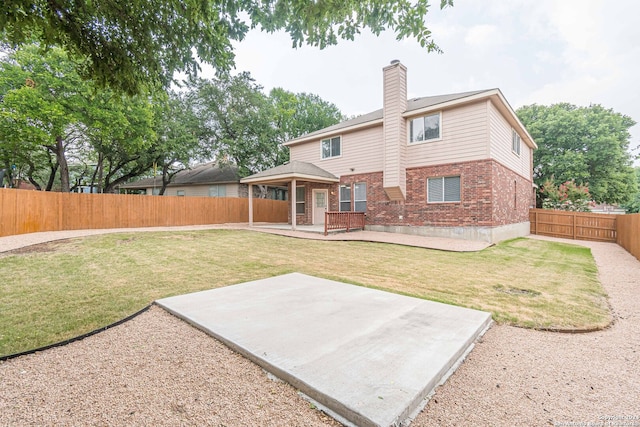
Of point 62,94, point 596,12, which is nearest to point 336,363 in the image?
point 596,12

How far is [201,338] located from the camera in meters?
2.77

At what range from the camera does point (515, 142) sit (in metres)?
14.1

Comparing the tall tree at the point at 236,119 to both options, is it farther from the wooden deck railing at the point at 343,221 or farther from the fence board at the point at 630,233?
the fence board at the point at 630,233

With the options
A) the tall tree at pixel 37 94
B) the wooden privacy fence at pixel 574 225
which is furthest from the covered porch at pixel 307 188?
the wooden privacy fence at pixel 574 225

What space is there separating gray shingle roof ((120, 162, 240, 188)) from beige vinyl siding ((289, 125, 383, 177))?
8906mm

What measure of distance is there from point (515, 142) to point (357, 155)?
7.75m

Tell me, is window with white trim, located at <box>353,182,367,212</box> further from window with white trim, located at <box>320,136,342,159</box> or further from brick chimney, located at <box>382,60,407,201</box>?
window with white trim, located at <box>320,136,342,159</box>

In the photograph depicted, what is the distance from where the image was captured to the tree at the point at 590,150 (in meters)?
20.3

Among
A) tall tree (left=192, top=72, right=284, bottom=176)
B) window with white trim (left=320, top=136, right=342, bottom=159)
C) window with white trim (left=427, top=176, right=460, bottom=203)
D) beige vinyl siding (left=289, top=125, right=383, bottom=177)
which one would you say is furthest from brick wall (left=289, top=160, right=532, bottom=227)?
tall tree (left=192, top=72, right=284, bottom=176)

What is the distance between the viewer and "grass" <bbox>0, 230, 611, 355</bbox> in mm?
3484

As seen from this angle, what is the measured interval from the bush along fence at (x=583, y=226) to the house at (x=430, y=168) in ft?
3.38

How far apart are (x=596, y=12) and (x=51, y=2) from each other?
13.0 metres

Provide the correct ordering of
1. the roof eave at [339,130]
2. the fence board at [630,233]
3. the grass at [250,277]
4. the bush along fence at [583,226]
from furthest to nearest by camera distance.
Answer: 1. the roof eave at [339,130]
2. the bush along fence at [583,226]
3. the fence board at [630,233]
4. the grass at [250,277]

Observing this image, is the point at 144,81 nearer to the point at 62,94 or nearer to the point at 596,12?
the point at 596,12
